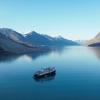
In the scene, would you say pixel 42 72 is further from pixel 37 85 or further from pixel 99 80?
pixel 99 80

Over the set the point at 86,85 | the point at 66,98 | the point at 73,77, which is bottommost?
the point at 66,98

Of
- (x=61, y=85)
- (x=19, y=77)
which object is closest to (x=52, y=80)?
(x=61, y=85)

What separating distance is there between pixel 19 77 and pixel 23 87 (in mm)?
25276

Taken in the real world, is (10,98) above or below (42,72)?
below

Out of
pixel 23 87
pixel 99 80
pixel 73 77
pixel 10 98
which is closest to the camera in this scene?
pixel 10 98

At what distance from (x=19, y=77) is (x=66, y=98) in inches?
1994

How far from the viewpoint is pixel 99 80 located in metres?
119

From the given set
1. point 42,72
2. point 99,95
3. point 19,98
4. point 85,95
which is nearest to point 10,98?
point 19,98

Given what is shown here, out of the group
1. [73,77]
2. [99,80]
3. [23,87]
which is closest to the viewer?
[23,87]

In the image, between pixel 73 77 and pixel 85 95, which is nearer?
pixel 85 95

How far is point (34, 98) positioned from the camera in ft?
283

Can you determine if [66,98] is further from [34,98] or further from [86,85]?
[86,85]

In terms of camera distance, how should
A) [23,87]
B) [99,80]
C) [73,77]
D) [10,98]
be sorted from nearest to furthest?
[10,98], [23,87], [99,80], [73,77]

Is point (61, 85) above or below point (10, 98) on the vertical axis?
above
